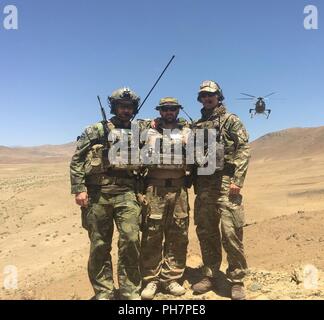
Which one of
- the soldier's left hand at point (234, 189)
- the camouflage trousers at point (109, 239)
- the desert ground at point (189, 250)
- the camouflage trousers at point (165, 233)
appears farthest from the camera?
the desert ground at point (189, 250)

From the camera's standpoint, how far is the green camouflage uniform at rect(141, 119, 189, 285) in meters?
6.37

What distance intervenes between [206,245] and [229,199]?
2.85ft

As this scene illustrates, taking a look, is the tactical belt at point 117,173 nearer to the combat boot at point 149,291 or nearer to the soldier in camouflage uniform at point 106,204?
the soldier in camouflage uniform at point 106,204

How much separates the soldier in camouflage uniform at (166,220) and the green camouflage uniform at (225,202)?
298 millimetres

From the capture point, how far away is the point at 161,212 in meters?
6.36

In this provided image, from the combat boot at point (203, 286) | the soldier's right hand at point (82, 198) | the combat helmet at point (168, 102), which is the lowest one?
the combat boot at point (203, 286)

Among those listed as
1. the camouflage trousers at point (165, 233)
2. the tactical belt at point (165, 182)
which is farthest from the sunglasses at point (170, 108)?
the camouflage trousers at point (165, 233)

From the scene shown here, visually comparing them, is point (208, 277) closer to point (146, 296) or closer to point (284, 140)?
point (146, 296)

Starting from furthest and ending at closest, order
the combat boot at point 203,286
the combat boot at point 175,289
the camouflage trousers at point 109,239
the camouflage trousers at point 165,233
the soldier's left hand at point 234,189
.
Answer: the combat boot at point 203,286 → the combat boot at point 175,289 → the camouflage trousers at point 165,233 → the soldier's left hand at point 234,189 → the camouflage trousers at point 109,239

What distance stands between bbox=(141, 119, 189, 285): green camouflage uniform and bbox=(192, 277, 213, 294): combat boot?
29 centimetres

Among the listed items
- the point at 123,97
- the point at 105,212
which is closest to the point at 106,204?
the point at 105,212

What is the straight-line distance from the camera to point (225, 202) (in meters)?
6.37

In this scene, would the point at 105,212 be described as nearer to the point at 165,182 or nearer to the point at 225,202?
the point at 165,182

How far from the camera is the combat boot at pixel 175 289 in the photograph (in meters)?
6.47
